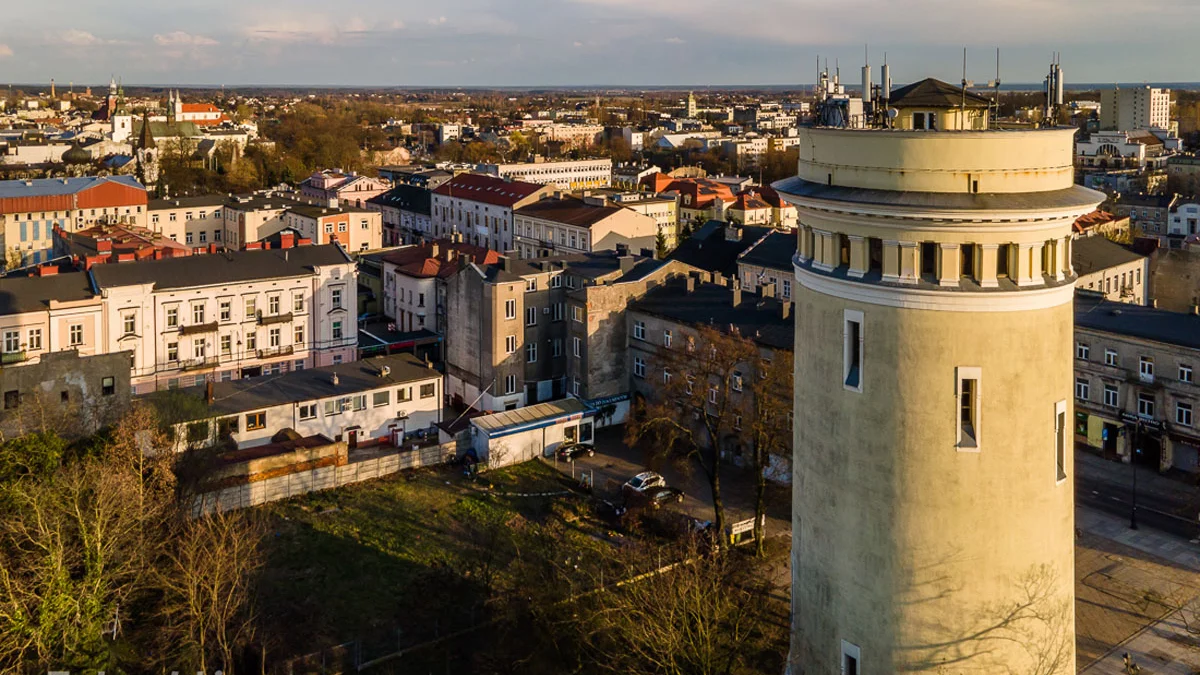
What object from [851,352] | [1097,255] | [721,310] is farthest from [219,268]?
[1097,255]

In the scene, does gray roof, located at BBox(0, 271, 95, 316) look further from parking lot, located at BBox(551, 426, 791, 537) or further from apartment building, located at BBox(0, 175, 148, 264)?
apartment building, located at BBox(0, 175, 148, 264)

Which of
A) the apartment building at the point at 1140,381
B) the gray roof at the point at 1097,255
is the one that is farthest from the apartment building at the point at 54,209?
the apartment building at the point at 1140,381

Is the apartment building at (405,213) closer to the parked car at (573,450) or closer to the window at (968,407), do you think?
the parked car at (573,450)

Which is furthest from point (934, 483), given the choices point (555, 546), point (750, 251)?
point (750, 251)

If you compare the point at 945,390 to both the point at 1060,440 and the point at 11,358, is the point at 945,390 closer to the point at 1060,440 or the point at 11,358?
the point at 1060,440

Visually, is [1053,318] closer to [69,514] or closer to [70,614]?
[70,614]
